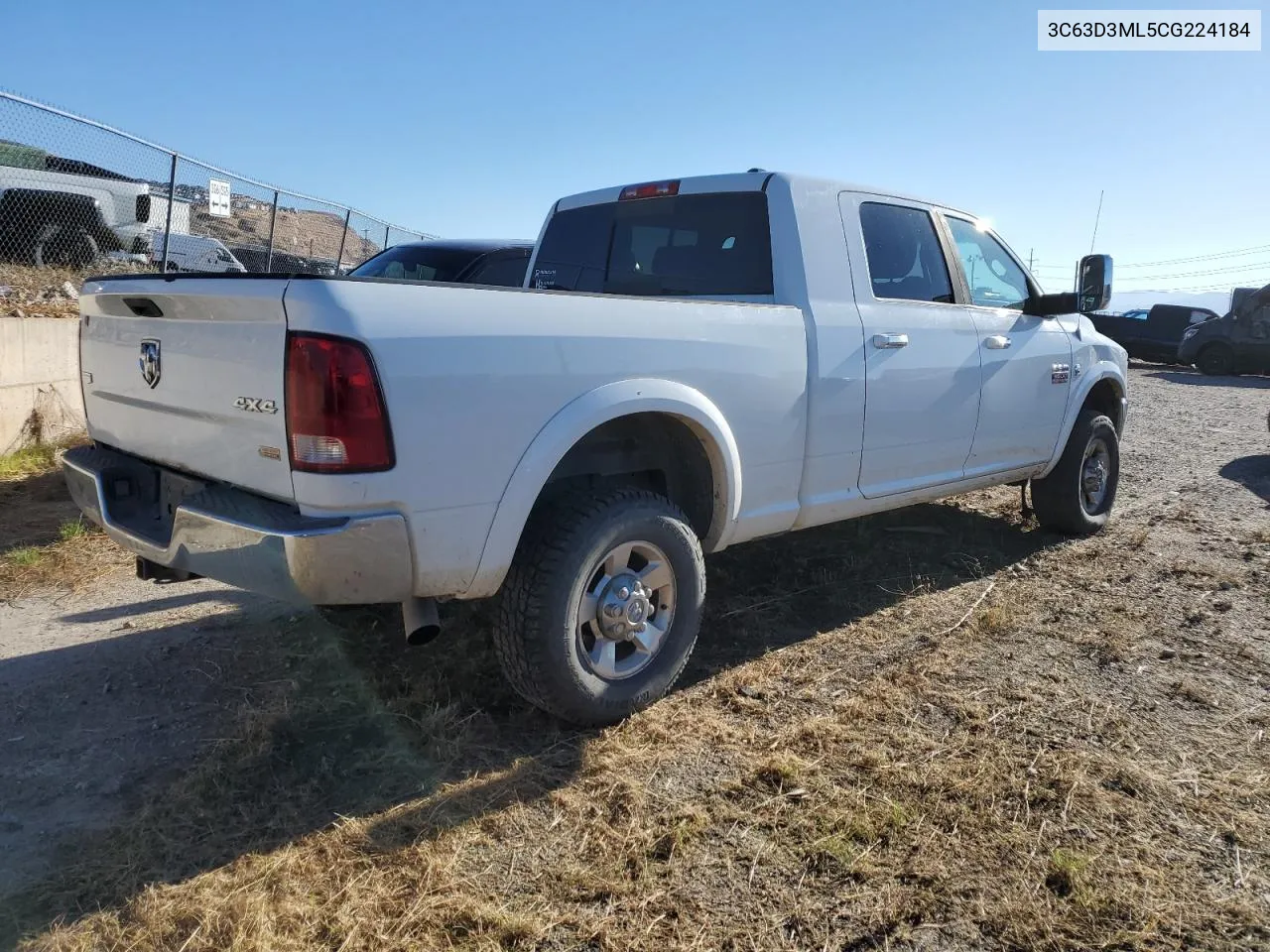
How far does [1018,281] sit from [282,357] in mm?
4146

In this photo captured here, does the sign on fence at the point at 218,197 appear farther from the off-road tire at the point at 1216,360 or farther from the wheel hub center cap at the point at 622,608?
the off-road tire at the point at 1216,360

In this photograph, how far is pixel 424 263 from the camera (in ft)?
27.0

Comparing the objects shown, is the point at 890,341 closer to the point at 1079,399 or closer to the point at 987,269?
the point at 987,269

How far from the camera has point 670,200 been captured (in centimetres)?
420

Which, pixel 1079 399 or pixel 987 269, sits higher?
pixel 987 269

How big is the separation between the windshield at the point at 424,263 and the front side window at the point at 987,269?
4.65 m

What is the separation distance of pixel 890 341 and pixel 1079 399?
6.91 ft

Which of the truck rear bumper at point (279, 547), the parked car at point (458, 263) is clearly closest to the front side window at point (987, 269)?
the truck rear bumper at point (279, 547)

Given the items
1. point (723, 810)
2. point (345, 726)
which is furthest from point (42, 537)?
point (723, 810)

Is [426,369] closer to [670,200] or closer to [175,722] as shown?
[175,722]

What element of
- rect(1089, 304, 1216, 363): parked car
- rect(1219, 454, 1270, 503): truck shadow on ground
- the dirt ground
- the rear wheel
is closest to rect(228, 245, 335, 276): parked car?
the rear wheel

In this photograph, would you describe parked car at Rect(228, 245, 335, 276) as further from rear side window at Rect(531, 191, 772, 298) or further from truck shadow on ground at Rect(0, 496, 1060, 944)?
truck shadow on ground at Rect(0, 496, 1060, 944)

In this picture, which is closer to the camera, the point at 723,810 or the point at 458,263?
the point at 723,810

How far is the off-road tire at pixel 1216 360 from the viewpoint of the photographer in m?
18.9
